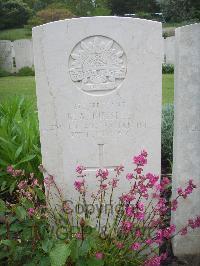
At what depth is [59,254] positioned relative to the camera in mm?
2184

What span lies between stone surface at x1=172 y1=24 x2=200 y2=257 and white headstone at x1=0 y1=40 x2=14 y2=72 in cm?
1489

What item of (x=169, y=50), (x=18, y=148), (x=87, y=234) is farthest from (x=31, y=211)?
(x=169, y=50)

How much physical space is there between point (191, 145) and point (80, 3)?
1137 inches

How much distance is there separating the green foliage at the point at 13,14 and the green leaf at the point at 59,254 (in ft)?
94.0

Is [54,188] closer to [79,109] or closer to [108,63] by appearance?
[79,109]

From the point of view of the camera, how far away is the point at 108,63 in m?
2.85

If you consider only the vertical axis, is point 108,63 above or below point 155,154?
above

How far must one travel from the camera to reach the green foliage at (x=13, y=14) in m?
29.6

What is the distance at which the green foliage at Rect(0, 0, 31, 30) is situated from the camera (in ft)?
97.1

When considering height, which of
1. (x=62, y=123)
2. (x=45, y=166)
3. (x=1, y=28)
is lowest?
(x=45, y=166)

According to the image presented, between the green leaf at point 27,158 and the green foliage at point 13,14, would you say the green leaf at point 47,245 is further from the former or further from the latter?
the green foliage at point 13,14

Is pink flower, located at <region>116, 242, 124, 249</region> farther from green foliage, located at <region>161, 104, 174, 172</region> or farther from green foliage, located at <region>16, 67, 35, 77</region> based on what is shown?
green foliage, located at <region>16, 67, 35, 77</region>

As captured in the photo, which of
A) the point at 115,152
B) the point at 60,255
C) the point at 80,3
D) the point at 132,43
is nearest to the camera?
the point at 60,255

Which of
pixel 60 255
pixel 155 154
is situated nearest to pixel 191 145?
pixel 155 154
